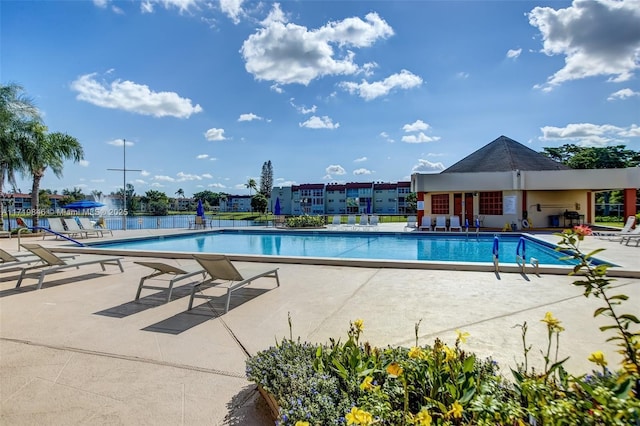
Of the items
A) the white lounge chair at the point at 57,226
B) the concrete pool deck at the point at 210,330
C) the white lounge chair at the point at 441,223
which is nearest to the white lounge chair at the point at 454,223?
the white lounge chair at the point at 441,223

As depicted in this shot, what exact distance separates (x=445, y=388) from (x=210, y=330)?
2870 mm

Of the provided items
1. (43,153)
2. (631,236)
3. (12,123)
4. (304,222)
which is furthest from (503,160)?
(12,123)

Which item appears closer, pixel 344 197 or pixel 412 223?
pixel 412 223

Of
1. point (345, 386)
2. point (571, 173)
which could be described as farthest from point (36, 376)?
point (571, 173)

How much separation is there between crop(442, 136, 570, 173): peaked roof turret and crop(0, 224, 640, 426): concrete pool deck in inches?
572

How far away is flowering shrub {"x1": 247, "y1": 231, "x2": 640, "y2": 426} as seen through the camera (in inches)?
58.8

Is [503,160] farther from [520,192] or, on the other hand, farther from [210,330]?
[210,330]

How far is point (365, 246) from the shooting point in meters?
13.9

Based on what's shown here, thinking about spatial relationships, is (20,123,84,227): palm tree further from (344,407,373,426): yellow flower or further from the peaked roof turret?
the peaked roof turret

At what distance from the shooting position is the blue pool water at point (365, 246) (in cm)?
1120

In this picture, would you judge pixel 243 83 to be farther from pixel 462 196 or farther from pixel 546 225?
pixel 546 225

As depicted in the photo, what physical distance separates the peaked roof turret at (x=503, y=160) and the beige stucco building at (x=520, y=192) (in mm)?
84

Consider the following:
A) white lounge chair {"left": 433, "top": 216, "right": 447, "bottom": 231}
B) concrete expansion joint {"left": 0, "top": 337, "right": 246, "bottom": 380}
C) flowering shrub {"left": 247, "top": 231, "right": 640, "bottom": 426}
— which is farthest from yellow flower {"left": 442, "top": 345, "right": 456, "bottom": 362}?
white lounge chair {"left": 433, "top": 216, "right": 447, "bottom": 231}

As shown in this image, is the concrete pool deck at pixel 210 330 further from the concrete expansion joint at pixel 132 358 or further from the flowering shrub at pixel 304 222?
the flowering shrub at pixel 304 222
